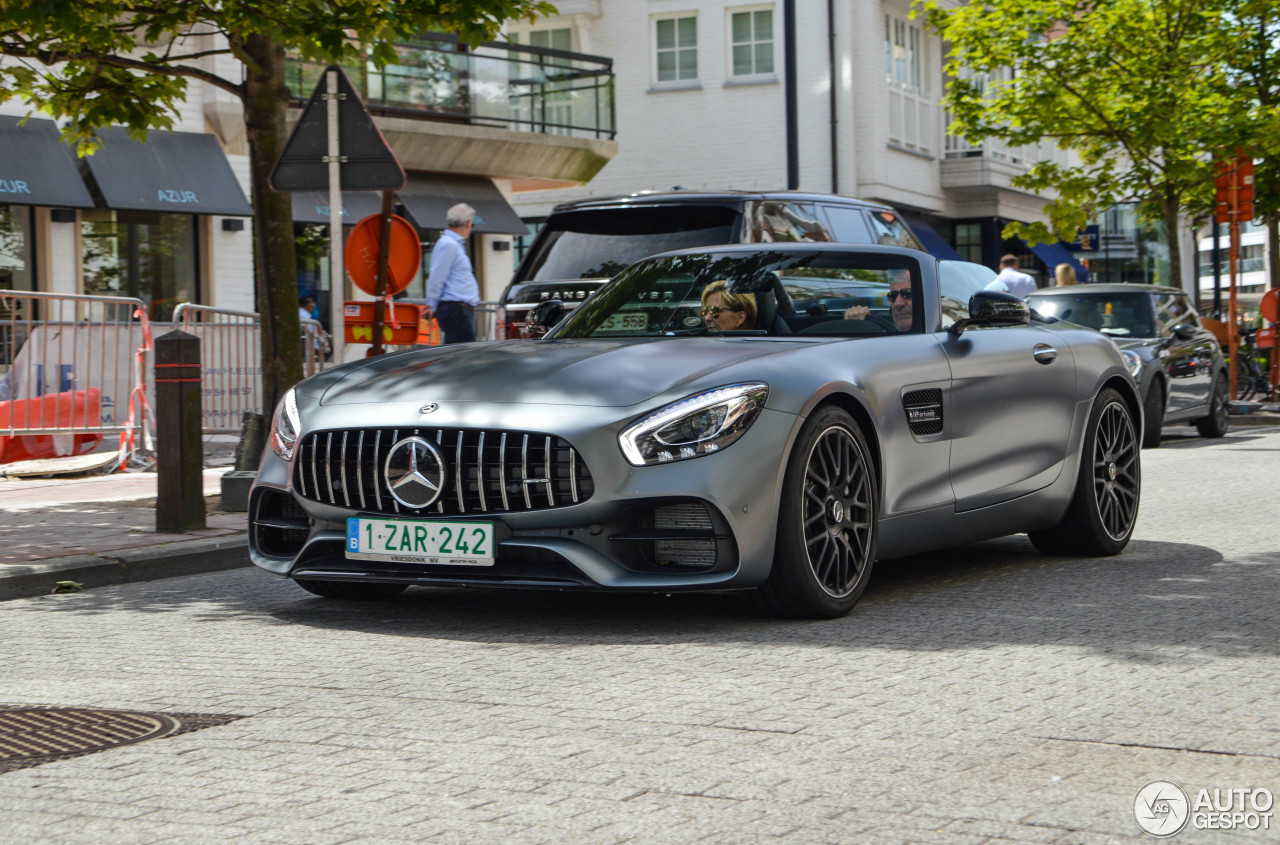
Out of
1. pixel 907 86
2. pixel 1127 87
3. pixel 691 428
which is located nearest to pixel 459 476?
pixel 691 428

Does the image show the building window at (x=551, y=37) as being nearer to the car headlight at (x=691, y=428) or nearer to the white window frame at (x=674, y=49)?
the white window frame at (x=674, y=49)

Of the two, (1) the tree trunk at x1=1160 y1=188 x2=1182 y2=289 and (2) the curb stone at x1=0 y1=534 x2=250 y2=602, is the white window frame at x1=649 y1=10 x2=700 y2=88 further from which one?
(2) the curb stone at x1=0 y1=534 x2=250 y2=602

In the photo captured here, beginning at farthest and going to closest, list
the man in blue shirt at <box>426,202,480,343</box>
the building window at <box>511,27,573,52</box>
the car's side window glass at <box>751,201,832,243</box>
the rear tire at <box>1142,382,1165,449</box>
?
1. the building window at <box>511,27,573,52</box>
2. the rear tire at <box>1142,382,1165,449</box>
3. the man in blue shirt at <box>426,202,480,343</box>
4. the car's side window glass at <box>751,201,832,243</box>

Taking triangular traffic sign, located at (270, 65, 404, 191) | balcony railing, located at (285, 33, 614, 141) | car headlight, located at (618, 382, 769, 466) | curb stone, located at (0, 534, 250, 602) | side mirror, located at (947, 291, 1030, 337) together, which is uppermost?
balcony railing, located at (285, 33, 614, 141)

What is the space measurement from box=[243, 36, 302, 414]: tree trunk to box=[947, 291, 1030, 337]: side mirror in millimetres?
5173

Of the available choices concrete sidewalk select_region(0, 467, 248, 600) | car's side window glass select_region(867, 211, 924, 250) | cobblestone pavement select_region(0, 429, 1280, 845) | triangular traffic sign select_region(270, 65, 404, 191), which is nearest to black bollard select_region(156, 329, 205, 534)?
concrete sidewalk select_region(0, 467, 248, 600)

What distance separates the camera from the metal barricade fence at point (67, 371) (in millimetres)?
13477

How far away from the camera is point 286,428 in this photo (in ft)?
21.1

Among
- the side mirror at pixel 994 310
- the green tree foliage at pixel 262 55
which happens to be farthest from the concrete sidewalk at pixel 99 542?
the side mirror at pixel 994 310

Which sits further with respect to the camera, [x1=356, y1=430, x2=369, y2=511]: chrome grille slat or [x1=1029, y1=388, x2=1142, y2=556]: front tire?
[x1=1029, y1=388, x2=1142, y2=556]: front tire

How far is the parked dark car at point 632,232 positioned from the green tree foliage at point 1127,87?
12300 mm

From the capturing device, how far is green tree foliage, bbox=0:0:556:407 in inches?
389

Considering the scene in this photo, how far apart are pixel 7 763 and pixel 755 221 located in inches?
340

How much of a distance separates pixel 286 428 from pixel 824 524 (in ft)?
6.52
